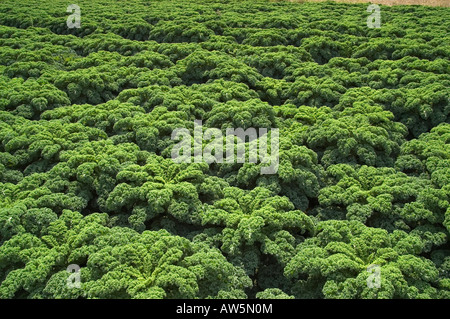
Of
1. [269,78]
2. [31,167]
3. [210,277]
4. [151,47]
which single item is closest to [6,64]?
[151,47]

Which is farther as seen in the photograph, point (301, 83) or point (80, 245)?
point (301, 83)

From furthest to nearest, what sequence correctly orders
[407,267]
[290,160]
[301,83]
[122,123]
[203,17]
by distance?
[203,17] < [301,83] < [122,123] < [290,160] < [407,267]

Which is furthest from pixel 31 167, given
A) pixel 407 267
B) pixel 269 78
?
pixel 407 267

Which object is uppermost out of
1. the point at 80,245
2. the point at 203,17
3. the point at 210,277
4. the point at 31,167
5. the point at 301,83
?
the point at 203,17

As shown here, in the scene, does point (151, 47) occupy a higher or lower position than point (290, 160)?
higher

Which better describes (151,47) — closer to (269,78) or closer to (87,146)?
(269,78)

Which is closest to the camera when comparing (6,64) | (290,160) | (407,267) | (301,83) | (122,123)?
(407,267)

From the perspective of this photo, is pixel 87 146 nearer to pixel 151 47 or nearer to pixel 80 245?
pixel 80 245
